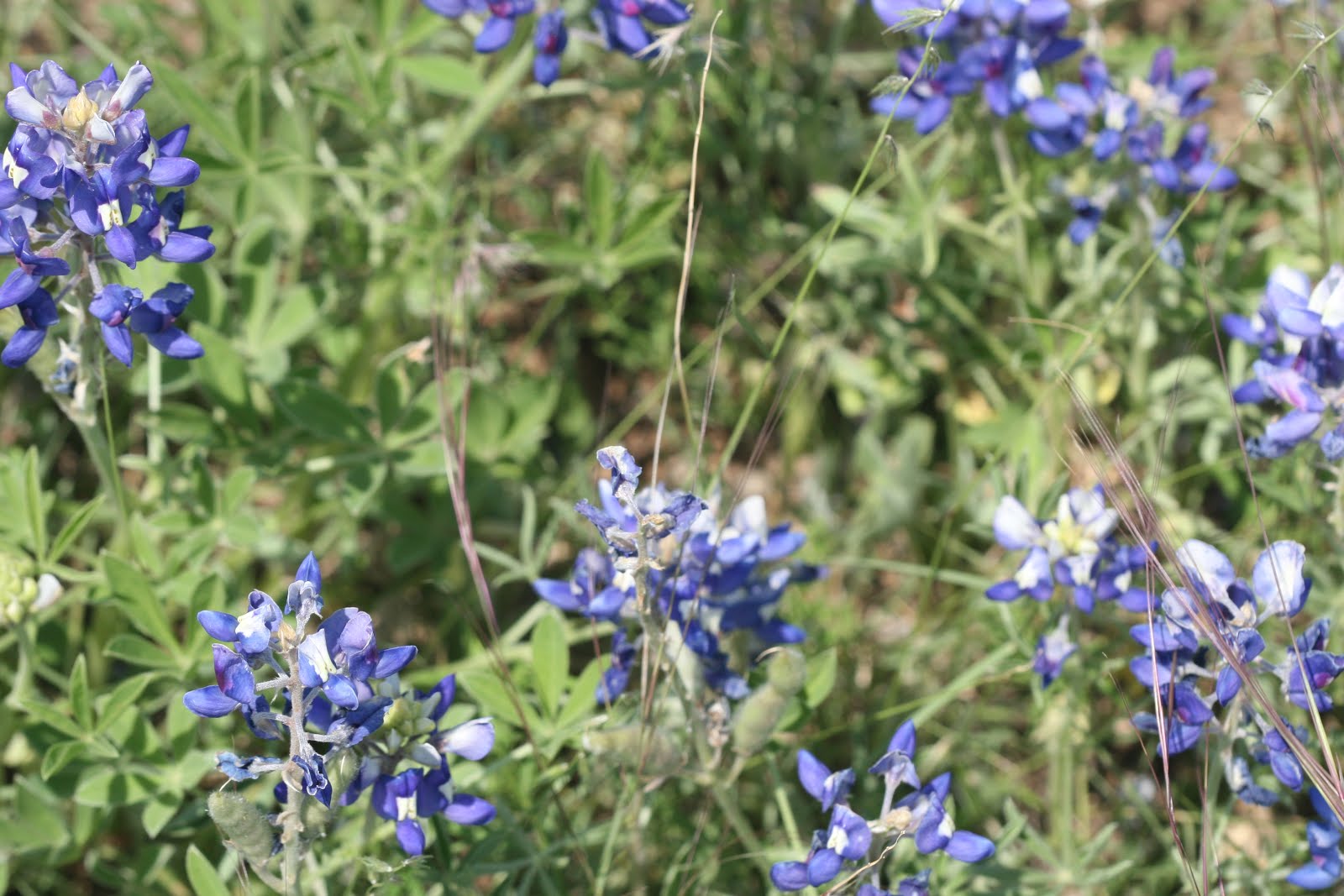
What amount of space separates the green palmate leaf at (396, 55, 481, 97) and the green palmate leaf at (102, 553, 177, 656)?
1.34 meters

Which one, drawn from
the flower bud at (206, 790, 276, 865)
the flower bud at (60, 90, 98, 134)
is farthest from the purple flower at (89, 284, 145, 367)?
the flower bud at (206, 790, 276, 865)

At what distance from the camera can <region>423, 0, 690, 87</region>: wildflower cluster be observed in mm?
2867

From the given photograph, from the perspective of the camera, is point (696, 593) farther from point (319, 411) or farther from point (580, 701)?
point (319, 411)

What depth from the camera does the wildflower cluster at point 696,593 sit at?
7.59 feet

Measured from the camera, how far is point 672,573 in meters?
2.39

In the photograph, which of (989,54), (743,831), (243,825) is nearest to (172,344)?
(243,825)

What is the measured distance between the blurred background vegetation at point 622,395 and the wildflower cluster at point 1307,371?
0.11 m

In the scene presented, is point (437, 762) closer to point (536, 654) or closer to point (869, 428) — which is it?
point (536, 654)

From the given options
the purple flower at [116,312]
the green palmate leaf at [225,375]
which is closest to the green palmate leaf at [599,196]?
the green palmate leaf at [225,375]

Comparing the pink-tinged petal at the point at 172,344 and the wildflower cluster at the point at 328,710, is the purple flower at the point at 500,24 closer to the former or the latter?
the pink-tinged petal at the point at 172,344

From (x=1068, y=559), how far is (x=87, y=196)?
1738 mm

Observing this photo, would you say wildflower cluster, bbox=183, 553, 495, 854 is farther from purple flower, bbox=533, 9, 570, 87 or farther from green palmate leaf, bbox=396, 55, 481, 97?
green palmate leaf, bbox=396, 55, 481, 97

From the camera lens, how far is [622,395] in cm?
394

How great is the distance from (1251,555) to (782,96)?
5.39 feet
